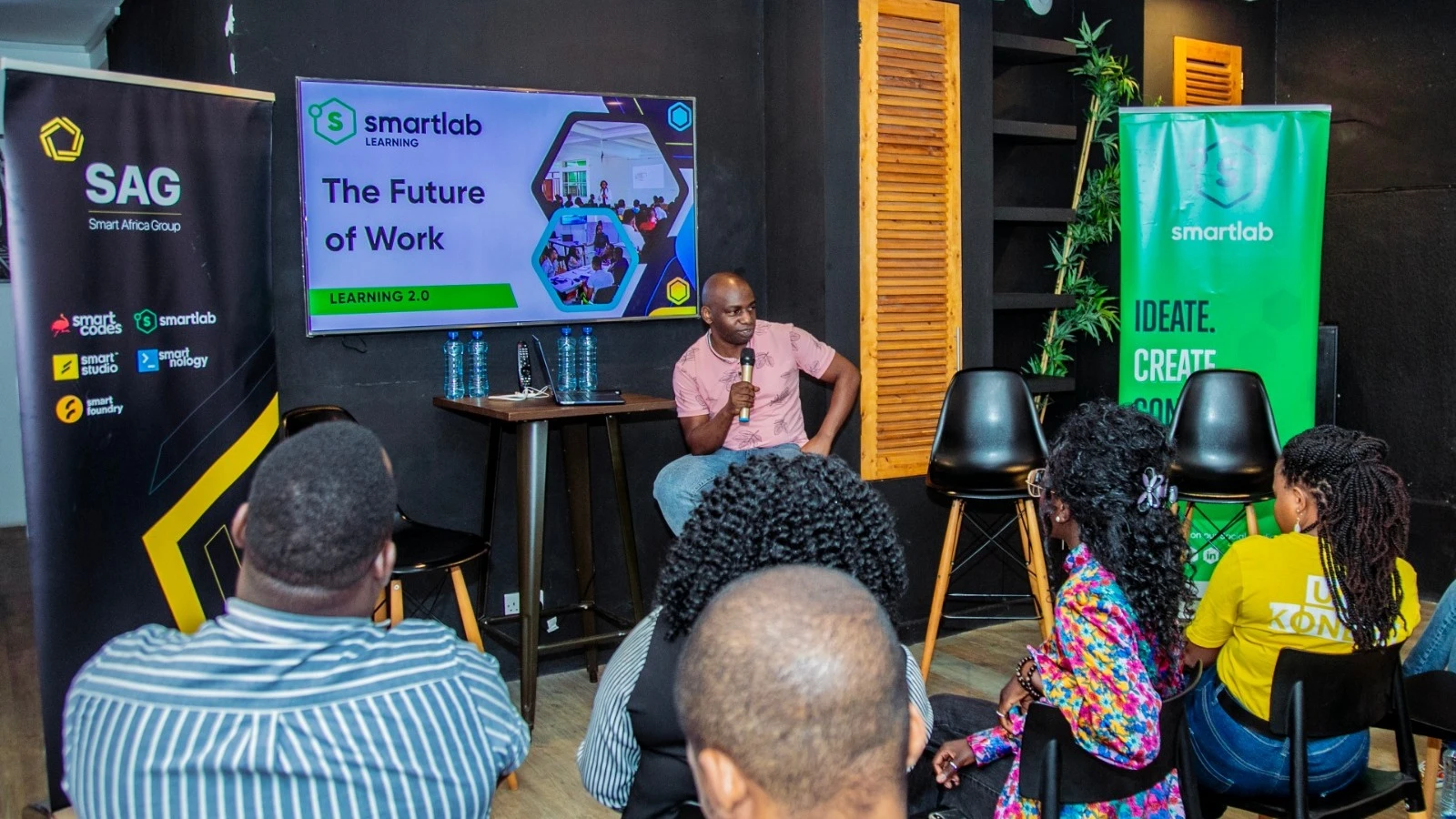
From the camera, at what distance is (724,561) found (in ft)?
5.75

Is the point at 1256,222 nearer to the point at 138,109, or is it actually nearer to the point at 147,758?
the point at 138,109

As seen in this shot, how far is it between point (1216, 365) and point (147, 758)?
4.68 metres

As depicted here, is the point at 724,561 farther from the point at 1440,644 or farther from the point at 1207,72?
the point at 1207,72

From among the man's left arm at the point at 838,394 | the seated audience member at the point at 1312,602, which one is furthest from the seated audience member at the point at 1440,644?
the man's left arm at the point at 838,394

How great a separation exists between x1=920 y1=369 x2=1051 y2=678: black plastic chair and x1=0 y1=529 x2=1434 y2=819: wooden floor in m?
0.35

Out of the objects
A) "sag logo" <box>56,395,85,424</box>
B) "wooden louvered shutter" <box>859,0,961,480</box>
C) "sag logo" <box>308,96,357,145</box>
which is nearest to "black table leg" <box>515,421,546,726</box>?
"sag logo" <box>308,96,357,145</box>

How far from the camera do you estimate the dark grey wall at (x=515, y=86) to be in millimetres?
4156

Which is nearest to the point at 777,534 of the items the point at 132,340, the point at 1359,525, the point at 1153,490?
the point at 1153,490

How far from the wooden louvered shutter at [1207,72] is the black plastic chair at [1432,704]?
12.4ft

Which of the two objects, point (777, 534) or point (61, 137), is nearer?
point (777, 534)

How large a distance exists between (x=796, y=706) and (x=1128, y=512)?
1398mm

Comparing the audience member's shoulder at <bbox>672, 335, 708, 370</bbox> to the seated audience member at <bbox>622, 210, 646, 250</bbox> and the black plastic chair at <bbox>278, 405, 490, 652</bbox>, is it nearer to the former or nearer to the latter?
the seated audience member at <bbox>622, 210, 646, 250</bbox>

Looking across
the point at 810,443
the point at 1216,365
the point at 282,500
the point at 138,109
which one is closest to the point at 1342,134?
the point at 1216,365

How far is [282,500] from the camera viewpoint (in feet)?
4.64
